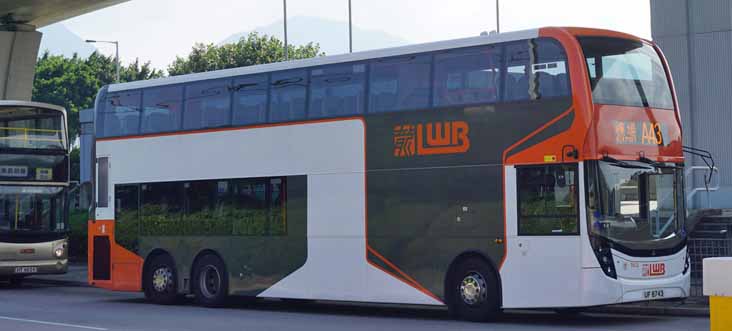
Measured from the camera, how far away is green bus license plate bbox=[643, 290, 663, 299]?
1620cm

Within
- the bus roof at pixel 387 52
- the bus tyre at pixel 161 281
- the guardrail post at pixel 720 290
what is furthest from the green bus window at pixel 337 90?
the guardrail post at pixel 720 290

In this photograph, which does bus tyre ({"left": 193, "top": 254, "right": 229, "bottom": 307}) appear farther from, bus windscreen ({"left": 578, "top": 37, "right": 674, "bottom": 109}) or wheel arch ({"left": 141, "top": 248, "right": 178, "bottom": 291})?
bus windscreen ({"left": 578, "top": 37, "right": 674, "bottom": 109})

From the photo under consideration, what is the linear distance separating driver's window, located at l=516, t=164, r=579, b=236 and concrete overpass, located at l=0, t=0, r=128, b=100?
28719mm

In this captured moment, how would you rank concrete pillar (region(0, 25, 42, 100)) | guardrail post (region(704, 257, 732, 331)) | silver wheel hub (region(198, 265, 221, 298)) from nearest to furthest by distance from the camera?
guardrail post (region(704, 257, 732, 331)), silver wheel hub (region(198, 265, 221, 298)), concrete pillar (region(0, 25, 42, 100))

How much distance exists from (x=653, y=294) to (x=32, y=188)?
53.7 ft

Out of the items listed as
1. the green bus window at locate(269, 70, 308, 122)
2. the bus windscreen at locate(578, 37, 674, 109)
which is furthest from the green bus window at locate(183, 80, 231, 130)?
the bus windscreen at locate(578, 37, 674, 109)

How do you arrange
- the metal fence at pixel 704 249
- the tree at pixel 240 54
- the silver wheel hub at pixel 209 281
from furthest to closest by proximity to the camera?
the tree at pixel 240 54 < the silver wheel hub at pixel 209 281 < the metal fence at pixel 704 249

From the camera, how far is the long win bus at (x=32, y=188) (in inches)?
1074

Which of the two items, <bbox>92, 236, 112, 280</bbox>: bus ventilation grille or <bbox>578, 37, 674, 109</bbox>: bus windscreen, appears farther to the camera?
<bbox>92, 236, 112, 280</bbox>: bus ventilation grille

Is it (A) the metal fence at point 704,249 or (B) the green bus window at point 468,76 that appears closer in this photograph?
(B) the green bus window at point 468,76

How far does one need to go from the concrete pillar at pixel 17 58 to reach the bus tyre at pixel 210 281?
25.9 m

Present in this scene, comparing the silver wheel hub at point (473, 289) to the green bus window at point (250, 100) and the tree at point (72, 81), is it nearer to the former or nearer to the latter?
the green bus window at point (250, 100)

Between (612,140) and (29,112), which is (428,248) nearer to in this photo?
(612,140)

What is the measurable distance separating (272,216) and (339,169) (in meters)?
1.75
